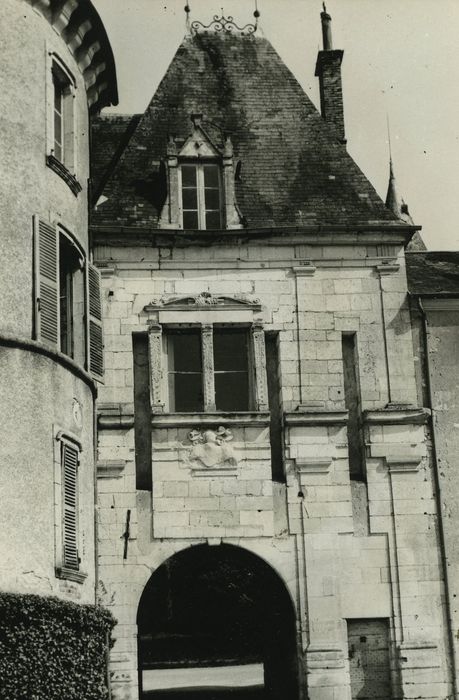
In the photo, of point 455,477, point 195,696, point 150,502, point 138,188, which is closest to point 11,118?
point 138,188

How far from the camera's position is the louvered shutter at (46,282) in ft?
53.7

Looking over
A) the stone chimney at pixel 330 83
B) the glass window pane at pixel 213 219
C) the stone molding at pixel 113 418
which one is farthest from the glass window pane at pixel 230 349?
the stone chimney at pixel 330 83

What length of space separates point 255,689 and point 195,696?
1564 mm

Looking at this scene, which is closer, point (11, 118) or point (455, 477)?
point (11, 118)

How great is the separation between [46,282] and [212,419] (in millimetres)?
3961

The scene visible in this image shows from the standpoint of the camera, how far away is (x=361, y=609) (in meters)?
18.6

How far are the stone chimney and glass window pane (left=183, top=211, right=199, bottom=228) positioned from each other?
417cm

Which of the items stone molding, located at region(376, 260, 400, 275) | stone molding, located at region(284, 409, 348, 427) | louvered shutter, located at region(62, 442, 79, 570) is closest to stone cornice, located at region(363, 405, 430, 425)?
stone molding, located at region(284, 409, 348, 427)

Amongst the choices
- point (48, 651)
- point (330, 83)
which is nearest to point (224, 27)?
point (330, 83)

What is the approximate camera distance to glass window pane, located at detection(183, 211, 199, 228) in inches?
810

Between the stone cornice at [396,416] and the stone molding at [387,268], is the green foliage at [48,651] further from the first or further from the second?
the stone molding at [387,268]

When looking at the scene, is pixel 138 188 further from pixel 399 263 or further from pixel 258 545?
pixel 258 545

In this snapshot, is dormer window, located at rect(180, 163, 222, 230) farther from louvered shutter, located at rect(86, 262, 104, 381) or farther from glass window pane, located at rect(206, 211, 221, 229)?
louvered shutter, located at rect(86, 262, 104, 381)

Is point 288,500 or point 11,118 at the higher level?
point 11,118
